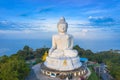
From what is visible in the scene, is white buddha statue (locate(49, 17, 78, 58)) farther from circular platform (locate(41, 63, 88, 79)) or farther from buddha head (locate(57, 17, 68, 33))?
circular platform (locate(41, 63, 88, 79))

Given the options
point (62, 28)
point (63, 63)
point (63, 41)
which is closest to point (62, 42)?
point (63, 41)

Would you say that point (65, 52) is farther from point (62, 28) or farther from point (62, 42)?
point (62, 28)

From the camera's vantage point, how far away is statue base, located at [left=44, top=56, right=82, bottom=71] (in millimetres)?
16094

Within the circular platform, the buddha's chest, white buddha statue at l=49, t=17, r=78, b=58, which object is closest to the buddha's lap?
white buddha statue at l=49, t=17, r=78, b=58

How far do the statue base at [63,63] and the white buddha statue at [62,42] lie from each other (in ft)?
1.67

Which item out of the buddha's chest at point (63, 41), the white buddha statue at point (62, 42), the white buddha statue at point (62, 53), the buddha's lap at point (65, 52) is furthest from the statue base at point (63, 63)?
the buddha's chest at point (63, 41)

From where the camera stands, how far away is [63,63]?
633 inches

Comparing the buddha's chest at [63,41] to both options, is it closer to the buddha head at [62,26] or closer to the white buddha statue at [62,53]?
the white buddha statue at [62,53]

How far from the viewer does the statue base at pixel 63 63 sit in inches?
634

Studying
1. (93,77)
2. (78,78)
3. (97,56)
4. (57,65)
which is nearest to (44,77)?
(57,65)

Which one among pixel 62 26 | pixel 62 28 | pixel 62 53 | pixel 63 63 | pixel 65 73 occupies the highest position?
pixel 62 26

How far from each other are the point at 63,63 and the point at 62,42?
76.7 inches

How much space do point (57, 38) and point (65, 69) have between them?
2.58 metres

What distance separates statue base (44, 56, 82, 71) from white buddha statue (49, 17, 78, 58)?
509 millimetres
